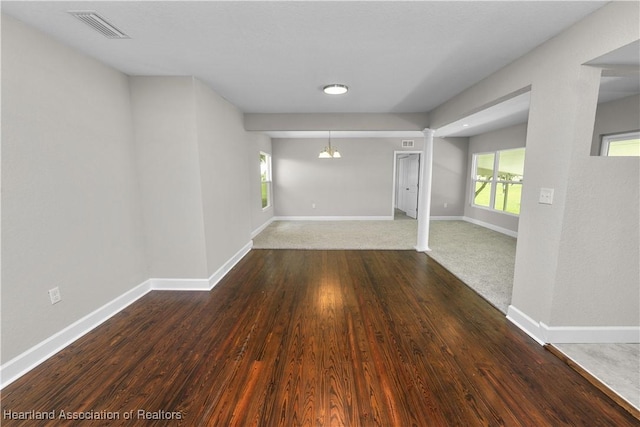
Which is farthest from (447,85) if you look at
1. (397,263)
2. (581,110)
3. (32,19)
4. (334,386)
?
(32,19)

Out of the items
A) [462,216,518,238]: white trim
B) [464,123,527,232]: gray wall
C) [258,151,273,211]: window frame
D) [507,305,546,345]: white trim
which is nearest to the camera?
[507,305,546,345]: white trim

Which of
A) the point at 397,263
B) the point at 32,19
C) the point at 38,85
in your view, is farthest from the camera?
the point at 397,263

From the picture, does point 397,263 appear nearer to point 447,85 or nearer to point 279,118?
point 447,85

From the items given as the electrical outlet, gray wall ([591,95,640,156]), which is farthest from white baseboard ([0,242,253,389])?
gray wall ([591,95,640,156])

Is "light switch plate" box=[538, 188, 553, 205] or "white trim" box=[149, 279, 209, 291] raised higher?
"light switch plate" box=[538, 188, 553, 205]

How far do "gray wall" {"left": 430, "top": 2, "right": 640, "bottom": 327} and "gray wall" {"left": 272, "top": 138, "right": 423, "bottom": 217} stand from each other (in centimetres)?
502

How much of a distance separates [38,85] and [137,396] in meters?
2.27

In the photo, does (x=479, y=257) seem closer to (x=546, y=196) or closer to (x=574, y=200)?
(x=546, y=196)

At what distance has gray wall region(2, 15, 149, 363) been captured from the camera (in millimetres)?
1685

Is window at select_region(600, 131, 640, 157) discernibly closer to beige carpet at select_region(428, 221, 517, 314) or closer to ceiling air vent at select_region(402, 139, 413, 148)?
beige carpet at select_region(428, 221, 517, 314)

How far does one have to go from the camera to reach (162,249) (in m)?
2.97

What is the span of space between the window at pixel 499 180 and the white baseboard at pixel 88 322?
6.04 m

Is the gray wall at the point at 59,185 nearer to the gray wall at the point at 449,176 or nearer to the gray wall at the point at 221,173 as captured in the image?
the gray wall at the point at 221,173

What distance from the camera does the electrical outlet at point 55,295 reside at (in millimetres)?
1927
